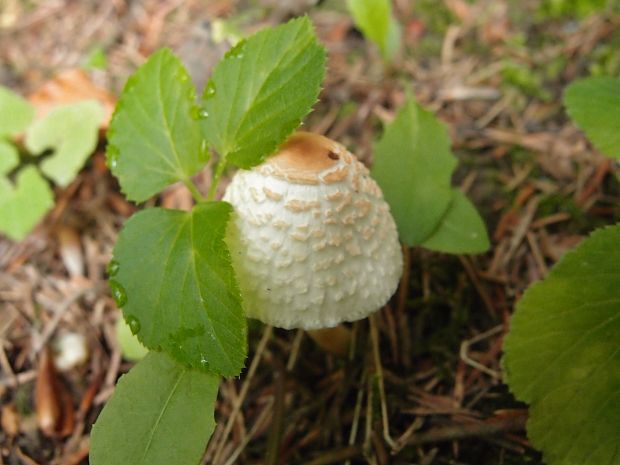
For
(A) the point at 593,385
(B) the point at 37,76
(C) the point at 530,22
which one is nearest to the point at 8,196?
(B) the point at 37,76

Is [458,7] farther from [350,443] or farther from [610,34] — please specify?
[350,443]

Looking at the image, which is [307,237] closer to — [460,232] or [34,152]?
[460,232]

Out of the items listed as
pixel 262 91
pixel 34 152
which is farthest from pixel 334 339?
pixel 34 152

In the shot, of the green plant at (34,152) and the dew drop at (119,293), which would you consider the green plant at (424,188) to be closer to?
the dew drop at (119,293)

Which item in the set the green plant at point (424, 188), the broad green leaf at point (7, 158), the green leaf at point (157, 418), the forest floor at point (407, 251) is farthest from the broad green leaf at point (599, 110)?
the broad green leaf at point (7, 158)

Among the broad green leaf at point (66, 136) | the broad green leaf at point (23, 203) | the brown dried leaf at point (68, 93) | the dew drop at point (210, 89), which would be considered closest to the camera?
the dew drop at point (210, 89)

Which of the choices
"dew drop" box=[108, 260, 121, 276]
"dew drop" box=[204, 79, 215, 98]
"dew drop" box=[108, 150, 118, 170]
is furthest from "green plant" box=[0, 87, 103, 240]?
"dew drop" box=[204, 79, 215, 98]
